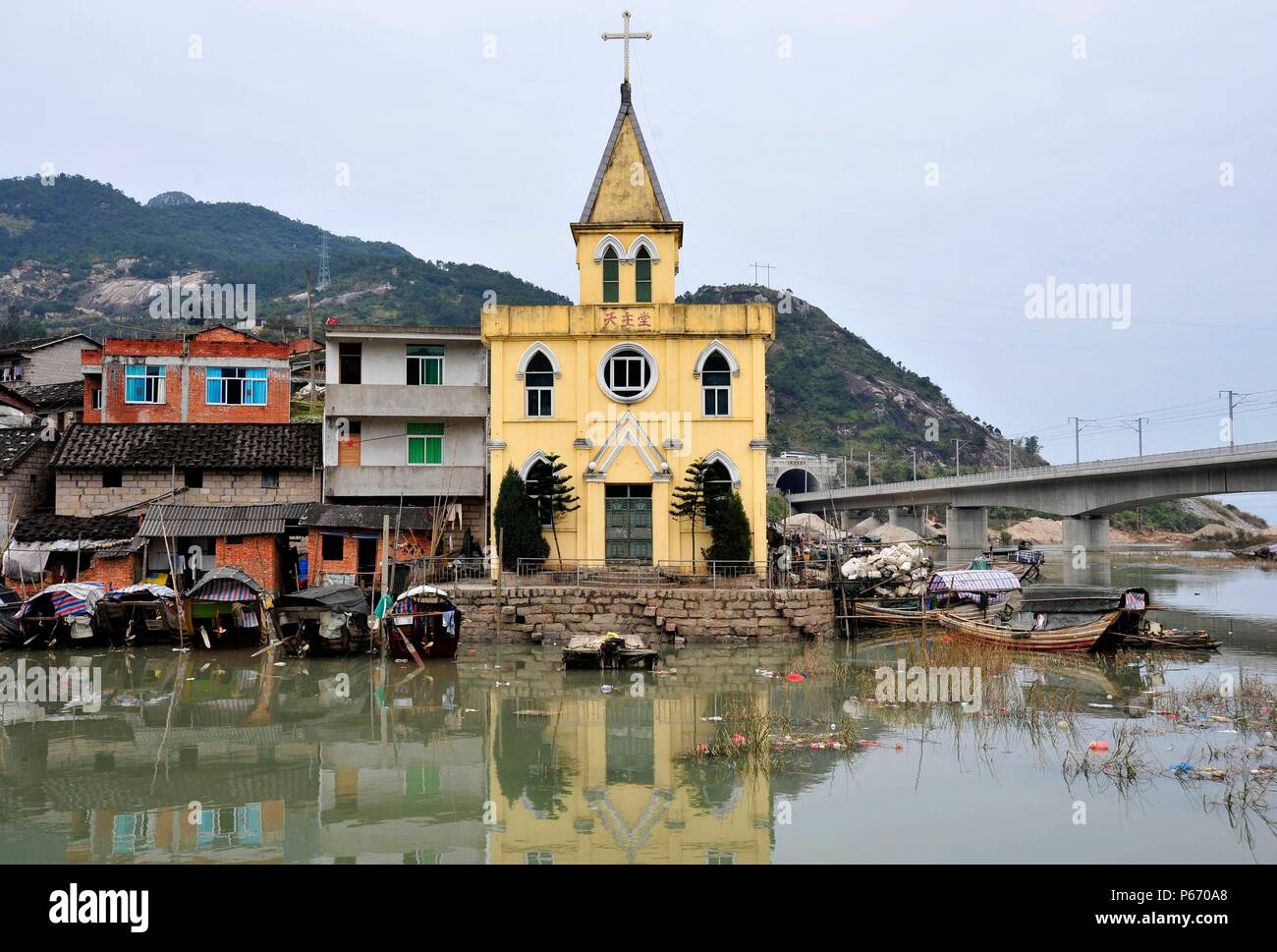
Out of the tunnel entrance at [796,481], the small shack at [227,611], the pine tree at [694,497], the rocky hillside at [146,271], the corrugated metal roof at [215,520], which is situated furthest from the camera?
the rocky hillside at [146,271]

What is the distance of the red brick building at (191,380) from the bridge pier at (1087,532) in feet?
138

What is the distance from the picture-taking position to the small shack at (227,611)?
24672 millimetres

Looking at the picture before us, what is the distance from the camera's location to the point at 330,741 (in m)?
16.2

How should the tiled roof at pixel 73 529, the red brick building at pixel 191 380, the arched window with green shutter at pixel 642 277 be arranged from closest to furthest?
the tiled roof at pixel 73 529 < the arched window with green shutter at pixel 642 277 < the red brick building at pixel 191 380

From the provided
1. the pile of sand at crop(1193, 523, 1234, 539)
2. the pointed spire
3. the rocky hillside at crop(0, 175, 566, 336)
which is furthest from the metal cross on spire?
the pile of sand at crop(1193, 523, 1234, 539)

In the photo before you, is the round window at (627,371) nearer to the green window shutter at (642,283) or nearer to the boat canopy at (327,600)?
the green window shutter at (642,283)

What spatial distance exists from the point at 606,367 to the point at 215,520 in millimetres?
12084

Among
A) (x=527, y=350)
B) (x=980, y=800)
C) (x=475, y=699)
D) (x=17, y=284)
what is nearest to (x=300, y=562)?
(x=527, y=350)

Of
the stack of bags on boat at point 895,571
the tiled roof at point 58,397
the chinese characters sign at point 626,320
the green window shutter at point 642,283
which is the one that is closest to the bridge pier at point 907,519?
the stack of bags on boat at point 895,571

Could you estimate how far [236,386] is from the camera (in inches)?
1323

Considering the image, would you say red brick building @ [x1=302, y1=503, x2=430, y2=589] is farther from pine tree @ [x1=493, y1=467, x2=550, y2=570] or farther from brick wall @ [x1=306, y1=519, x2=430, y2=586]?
pine tree @ [x1=493, y1=467, x2=550, y2=570]

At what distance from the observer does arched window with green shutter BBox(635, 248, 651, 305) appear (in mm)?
28562
